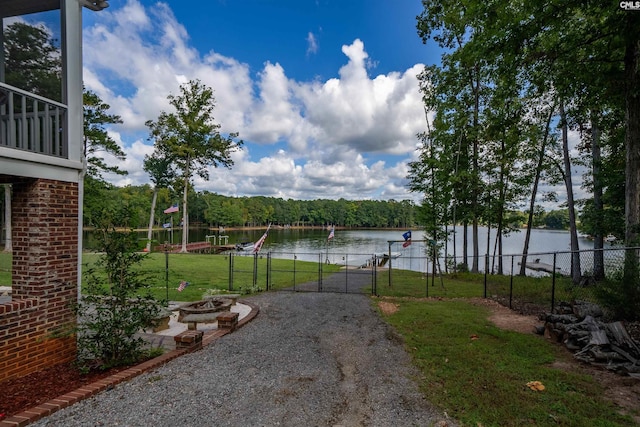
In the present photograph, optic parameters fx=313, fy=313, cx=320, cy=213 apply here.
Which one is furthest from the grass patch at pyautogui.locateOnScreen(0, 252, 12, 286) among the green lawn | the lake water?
the green lawn

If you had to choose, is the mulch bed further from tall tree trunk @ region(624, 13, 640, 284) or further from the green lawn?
tall tree trunk @ region(624, 13, 640, 284)

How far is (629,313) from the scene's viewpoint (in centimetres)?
596

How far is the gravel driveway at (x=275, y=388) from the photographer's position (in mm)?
3281

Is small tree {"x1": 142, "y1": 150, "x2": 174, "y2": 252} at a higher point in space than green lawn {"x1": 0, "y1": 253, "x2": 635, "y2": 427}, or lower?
higher

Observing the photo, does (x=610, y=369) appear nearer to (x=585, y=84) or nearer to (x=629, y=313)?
(x=629, y=313)

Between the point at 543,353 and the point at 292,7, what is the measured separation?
50.8 feet

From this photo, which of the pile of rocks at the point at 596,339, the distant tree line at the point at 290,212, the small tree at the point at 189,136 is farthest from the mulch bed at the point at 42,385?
the distant tree line at the point at 290,212

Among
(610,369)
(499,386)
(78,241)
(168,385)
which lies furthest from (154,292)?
(610,369)

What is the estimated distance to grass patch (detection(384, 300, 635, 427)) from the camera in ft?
11.0

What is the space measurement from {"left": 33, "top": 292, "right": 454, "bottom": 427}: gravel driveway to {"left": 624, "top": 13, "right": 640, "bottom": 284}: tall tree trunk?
4622 millimetres

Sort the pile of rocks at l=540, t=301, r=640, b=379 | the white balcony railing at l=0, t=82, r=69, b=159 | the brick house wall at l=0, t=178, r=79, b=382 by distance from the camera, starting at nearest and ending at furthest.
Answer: the brick house wall at l=0, t=178, r=79, b=382
the white balcony railing at l=0, t=82, r=69, b=159
the pile of rocks at l=540, t=301, r=640, b=379

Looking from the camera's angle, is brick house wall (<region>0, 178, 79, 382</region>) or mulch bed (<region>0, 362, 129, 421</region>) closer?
mulch bed (<region>0, 362, 129, 421</region>)

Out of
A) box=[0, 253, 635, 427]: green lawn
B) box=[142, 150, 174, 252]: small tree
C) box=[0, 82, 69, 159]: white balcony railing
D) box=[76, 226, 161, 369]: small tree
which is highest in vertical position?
box=[142, 150, 174, 252]: small tree

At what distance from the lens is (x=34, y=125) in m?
4.25
